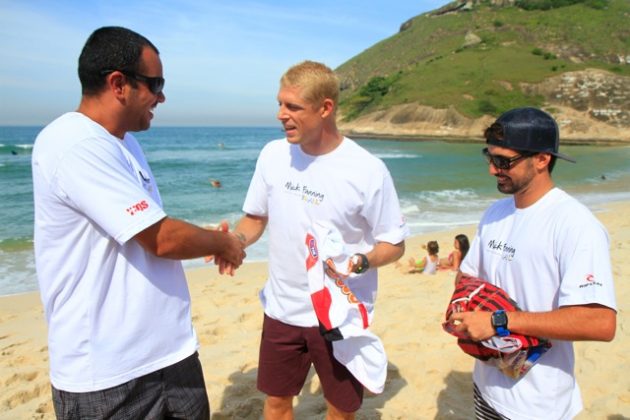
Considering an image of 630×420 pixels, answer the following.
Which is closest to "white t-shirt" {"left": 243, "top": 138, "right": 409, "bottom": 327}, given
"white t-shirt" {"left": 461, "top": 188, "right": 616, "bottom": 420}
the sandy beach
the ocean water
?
"white t-shirt" {"left": 461, "top": 188, "right": 616, "bottom": 420}

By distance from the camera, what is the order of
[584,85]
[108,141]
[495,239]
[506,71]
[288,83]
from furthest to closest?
[506,71]
[584,85]
[288,83]
[495,239]
[108,141]

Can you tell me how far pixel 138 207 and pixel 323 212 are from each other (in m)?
1.19

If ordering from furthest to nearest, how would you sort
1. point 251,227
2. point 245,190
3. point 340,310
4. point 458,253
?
point 245,190 → point 458,253 → point 251,227 → point 340,310

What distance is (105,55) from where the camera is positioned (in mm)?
2105

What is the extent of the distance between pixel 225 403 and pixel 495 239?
107 inches

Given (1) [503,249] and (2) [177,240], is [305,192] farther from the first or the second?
(1) [503,249]

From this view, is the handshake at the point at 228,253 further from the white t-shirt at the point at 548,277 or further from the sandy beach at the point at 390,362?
the sandy beach at the point at 390,362

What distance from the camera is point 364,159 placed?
117 inches

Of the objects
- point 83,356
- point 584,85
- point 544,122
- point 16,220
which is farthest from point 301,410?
point 584,85

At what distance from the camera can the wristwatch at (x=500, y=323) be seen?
2.21 meters

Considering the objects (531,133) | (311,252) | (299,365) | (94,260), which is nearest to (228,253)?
(311,252)

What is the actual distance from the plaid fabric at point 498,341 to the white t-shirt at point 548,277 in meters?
0.08

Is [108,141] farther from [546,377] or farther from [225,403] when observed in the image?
[225,403]

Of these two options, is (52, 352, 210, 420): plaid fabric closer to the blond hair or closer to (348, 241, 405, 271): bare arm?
(348, 241, 405, 271): bare arm
